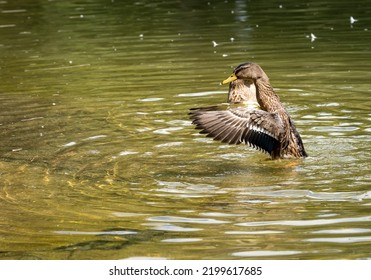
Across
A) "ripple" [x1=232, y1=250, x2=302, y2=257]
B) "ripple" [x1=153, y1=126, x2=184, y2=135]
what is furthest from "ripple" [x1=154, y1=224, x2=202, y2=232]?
"ripple" [x1=153, y1=126, x2=184, y2=135]

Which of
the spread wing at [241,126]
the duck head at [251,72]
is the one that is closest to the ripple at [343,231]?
the spread wing at [241,126]

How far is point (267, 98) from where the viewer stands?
38.4 ft

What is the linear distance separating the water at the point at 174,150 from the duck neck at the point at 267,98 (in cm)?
53

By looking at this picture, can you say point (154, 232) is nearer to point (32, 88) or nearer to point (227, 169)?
point (227, 169)

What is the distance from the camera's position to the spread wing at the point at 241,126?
10852 millimetres

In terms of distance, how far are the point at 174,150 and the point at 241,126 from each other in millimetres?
995

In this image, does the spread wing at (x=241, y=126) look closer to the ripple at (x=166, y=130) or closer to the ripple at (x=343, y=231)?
the ripple at (x=166, y=130)

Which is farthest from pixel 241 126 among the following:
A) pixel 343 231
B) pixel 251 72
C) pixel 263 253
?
pixel 263 253

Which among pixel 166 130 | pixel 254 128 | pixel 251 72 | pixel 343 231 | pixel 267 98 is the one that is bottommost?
pixel 166 130

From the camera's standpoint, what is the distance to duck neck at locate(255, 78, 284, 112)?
38.3ft

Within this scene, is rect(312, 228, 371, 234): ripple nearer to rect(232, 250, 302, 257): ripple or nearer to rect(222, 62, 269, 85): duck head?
rect(232, 250, 302, 257): ripple

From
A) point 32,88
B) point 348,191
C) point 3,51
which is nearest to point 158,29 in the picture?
point 3,51

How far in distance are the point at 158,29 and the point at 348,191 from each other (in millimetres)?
13186

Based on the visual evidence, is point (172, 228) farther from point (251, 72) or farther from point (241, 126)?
point (251, 72)
